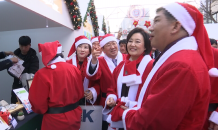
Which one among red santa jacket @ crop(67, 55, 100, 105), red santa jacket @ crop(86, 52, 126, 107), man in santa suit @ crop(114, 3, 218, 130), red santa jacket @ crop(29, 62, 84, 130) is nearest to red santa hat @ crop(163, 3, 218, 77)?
man in santa suit @ crop(114, 3, 218, 130)

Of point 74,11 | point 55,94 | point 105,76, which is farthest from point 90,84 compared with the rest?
point 74,11

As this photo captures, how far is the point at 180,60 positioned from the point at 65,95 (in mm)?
1422

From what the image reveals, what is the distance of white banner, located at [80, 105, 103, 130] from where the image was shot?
6.93 ft

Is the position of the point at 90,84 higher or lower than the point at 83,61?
lower

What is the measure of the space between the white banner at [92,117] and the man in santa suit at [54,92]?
0.19 meters

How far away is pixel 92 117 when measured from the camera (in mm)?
2123

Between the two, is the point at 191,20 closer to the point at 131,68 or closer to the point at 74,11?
the point at 131,68

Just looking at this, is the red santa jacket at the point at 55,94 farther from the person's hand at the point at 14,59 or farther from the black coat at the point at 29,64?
the black coat at the point at 29,64

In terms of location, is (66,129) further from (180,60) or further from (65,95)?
(180,60)

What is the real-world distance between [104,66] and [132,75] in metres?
1.01

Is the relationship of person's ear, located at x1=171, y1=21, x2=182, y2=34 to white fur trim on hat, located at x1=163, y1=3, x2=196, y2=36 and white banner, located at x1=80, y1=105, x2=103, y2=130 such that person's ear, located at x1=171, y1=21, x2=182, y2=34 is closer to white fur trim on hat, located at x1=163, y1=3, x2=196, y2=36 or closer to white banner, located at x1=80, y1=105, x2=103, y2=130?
white fur trim on hat, located at x1=163, y1=3, x2=196, y2=36

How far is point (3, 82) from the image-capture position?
4.28 m

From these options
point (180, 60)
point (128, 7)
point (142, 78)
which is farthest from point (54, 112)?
point (128, 7)

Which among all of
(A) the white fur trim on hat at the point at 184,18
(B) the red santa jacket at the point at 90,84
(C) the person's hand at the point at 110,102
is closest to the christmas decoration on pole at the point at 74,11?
(B) the red santa jacket at the point at 90,84
